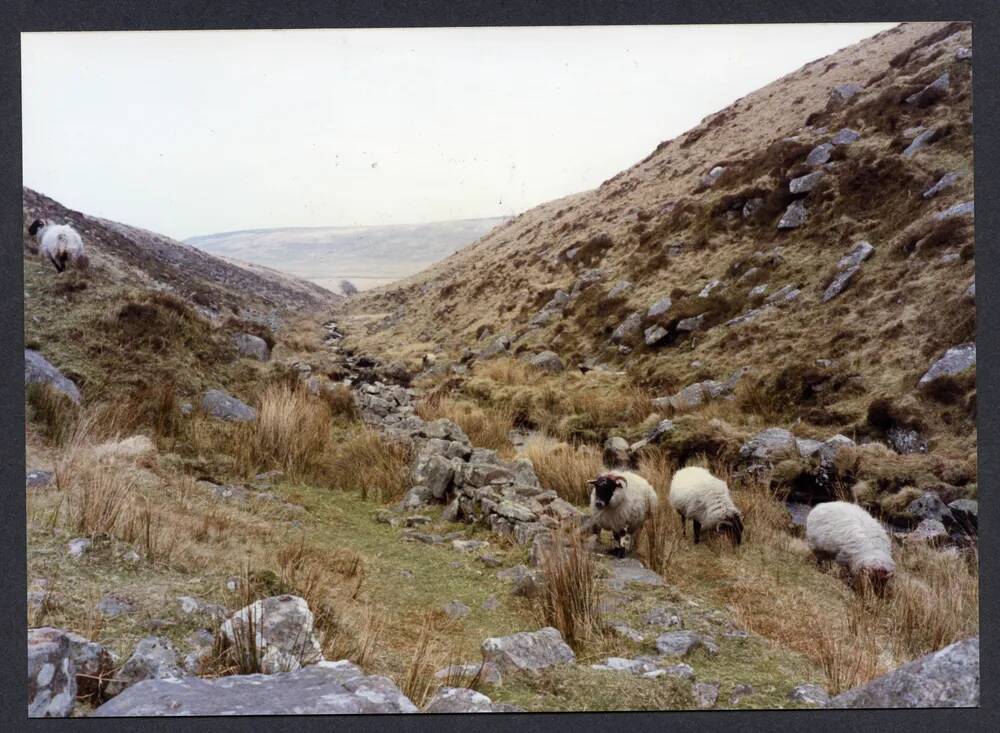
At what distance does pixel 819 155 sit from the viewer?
589cm

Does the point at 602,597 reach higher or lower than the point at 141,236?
lower

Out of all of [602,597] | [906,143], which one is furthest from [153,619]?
[906,143]

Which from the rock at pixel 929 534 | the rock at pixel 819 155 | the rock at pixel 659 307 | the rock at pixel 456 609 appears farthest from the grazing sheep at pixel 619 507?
the rock at pixel 819 155

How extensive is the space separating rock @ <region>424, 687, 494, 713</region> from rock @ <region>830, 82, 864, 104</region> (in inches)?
217

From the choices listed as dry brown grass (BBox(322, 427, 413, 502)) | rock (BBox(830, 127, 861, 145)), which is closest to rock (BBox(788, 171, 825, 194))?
rock (BBox(830, 127, 861, 145))

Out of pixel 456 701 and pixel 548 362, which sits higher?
pixel 548 362

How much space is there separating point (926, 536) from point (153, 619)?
15.5 feet

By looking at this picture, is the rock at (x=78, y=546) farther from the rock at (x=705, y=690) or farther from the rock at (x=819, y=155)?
the rock at (x=819, y=155)

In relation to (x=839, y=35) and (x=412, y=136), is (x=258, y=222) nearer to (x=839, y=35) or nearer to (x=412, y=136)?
(x=412, y=136)

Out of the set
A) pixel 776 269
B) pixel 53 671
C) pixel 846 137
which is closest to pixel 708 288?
pixel 776 269

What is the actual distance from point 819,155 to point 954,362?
2.41 metres

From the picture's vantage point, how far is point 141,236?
4859mm

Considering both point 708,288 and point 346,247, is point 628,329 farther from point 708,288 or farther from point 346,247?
point 346,247

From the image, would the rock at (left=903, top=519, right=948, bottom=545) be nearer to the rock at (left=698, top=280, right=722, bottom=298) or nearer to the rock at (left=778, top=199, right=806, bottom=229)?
the rock at (left=698, top=280, right=722, bottom=298)
